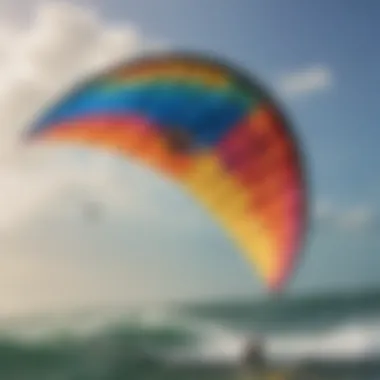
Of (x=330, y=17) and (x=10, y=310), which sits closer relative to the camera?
(x=10, y=310)

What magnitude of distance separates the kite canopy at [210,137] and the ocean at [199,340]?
85mm

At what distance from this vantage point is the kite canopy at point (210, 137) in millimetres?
1393

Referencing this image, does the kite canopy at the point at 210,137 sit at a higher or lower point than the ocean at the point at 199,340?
higher

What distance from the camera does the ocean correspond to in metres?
1.36

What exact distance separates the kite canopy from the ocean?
0.08 m

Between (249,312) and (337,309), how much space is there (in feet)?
0.54

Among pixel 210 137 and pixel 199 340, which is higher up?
pixel 210 137

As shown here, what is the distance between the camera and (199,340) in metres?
→ 1.42

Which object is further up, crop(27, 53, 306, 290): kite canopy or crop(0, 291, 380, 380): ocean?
crop(27, 53, 306, 290): kite canopy

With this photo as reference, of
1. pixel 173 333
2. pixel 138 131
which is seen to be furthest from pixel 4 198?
pixel 173 333

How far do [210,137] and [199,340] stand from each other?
0.35m

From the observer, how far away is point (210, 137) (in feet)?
4.68

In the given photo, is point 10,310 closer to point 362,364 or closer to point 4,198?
point 4,198

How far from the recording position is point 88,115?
1384 millimetres
